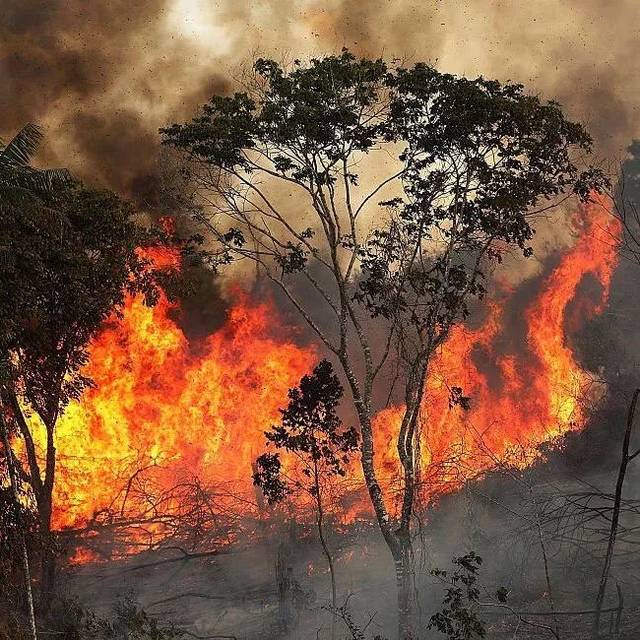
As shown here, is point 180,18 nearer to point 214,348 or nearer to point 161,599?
point 214,348

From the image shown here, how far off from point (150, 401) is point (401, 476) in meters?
8.32

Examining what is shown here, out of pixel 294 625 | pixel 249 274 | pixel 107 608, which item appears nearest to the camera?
pixel 294 625

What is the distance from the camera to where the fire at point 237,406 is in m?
22.8

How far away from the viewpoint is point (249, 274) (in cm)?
2806

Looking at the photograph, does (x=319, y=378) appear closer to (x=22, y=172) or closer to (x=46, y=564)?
(x=22, y=172)

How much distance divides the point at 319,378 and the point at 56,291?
579 centimetres

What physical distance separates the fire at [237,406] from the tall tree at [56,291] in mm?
5361

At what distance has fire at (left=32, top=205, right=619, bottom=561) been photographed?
2280 centimetres

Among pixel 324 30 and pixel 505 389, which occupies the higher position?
pixel 324 30

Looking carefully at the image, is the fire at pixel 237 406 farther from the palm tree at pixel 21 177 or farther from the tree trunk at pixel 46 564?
the palm tree at pixel 21 177

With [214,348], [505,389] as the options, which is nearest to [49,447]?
[214,348]

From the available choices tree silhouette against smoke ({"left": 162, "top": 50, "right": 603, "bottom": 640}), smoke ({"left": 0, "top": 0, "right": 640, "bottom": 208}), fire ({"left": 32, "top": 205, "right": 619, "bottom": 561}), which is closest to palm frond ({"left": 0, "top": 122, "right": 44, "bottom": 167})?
tree silhouette against smoke ({"left": 162, "top": 50, "right": 603, "bottom": 640})

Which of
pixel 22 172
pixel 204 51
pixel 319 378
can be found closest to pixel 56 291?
pixel 22 172

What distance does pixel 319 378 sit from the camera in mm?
16438
